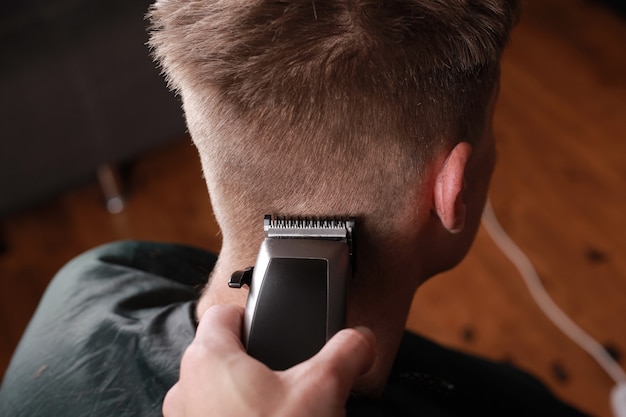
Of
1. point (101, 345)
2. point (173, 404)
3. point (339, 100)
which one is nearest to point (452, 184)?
point (339, 100)

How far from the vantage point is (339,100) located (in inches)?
30.4

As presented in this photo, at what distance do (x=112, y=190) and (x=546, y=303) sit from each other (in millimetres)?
1495

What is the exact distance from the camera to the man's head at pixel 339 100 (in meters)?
0.76

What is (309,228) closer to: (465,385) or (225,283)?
(225,283)

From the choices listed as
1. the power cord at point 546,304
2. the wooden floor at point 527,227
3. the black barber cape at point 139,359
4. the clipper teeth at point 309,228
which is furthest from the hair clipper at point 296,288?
the wooden floor at point 527,227

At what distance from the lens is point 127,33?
6.59ft

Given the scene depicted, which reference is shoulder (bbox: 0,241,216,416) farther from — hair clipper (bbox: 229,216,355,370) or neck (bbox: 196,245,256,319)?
hair clipper (bbox: 229,216,355,370)

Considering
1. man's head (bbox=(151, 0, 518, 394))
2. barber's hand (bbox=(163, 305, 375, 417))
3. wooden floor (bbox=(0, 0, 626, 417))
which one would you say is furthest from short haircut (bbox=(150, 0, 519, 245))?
wooden floor (bbox=(0, 0, 626, 417))

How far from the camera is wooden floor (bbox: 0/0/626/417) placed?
1992 millimetres

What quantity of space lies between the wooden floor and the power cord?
0.07ft

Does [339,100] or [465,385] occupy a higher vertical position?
[339,100]

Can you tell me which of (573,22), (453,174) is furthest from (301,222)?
(573,22)

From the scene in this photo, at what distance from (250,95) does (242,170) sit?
10cm

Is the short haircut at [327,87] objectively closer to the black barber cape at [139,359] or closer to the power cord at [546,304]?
the black barber cape at [139,359]
